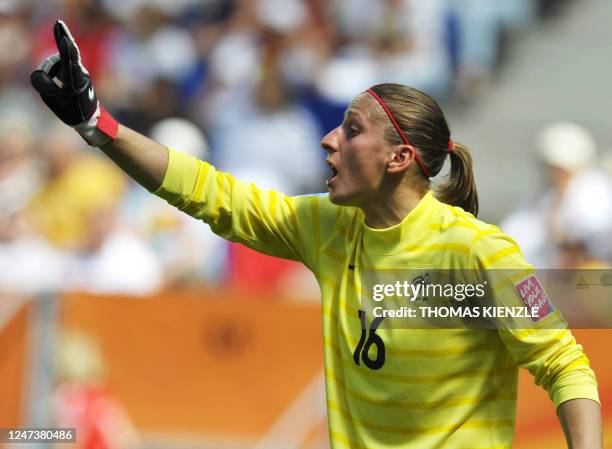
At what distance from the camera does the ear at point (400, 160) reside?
3660 millimetres

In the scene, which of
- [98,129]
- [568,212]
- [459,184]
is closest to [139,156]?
[98,129]

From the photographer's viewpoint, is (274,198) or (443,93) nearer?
(274,198)

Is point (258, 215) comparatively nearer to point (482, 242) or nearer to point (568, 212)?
point (482, 242)

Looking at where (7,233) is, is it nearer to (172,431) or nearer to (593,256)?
(172,431)

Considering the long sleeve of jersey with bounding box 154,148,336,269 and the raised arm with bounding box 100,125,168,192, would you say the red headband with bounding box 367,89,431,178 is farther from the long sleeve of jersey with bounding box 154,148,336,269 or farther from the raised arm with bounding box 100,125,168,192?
the raised arm with bounding box 100,125,168,192

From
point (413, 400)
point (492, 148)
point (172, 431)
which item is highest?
point (492, 148)

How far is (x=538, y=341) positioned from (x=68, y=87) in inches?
60.4

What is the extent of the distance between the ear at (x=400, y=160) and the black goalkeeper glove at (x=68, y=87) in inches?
34.5

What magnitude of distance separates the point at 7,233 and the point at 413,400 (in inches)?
268

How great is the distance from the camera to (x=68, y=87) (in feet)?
11.3

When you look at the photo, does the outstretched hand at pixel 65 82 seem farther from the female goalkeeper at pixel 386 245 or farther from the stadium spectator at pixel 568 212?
the stadium spectator at pixel 568 212

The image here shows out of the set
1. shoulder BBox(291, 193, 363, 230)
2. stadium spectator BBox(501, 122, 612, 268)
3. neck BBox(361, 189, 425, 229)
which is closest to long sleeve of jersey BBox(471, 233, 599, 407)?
neck BBox(361, 189, 425, 229)

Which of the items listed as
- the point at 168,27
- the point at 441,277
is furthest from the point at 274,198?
the point at 168,27

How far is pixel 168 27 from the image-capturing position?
11.8 metres
